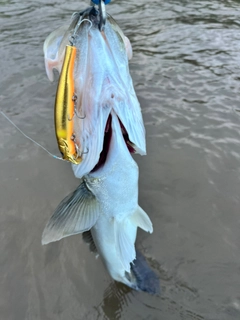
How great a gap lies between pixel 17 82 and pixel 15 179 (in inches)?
97.3

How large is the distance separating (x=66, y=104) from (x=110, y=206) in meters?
0.79

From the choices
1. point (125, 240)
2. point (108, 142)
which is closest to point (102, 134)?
point (108, 142)

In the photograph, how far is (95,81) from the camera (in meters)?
1.67

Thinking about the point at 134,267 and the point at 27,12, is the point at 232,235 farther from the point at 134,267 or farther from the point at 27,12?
the point at 27,12

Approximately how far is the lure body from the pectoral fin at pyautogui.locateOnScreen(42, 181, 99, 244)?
16.9 inches

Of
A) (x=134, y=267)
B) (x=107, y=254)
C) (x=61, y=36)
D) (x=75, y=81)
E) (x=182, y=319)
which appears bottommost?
(x=182, y=319)

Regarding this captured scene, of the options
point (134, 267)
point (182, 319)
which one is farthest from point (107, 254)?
point (182, 319)

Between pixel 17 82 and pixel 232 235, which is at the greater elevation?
pixel 17 82

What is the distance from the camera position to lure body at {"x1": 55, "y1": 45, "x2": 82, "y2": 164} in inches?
60.3

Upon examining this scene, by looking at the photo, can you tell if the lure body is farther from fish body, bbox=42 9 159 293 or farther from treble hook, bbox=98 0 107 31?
treble hook, bbox=98 0 107 31

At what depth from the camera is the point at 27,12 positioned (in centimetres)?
885

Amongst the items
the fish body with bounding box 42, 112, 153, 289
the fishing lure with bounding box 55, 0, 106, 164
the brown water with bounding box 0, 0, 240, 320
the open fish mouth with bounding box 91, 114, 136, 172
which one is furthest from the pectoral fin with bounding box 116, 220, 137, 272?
the fishing lure with bounding box 55, 0, 106, 164

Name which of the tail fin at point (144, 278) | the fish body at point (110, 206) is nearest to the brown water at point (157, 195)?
the tail fin at point (144, 278)

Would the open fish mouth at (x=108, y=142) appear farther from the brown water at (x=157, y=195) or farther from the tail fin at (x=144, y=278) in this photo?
the brown water at (x=157, y=195)
